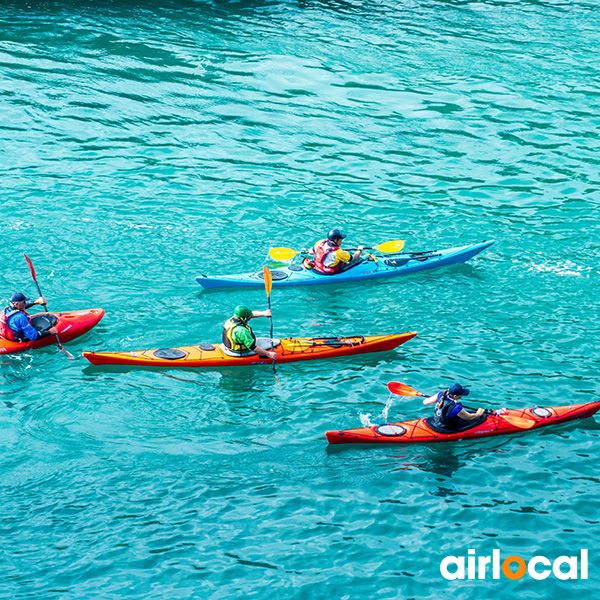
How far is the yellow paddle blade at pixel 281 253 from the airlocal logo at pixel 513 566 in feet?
30.5

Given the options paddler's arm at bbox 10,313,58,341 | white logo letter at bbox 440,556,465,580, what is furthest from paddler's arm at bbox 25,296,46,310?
white logo letter at bbox 440,556,465,580

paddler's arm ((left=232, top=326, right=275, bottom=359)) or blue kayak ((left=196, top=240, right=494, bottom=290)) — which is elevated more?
blue kayak ((left=196, top=240, right=494, bottom=290))

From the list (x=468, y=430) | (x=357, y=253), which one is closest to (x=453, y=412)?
(x=468, y=430)

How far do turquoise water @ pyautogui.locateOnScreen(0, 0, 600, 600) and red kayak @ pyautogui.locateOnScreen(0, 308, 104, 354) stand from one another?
32cm

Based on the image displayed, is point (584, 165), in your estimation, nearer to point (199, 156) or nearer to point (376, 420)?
point (199, 156)

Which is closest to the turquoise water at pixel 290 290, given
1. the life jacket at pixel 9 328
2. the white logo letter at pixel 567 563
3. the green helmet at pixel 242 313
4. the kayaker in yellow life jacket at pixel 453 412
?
the white logo letter at pixel 567 563

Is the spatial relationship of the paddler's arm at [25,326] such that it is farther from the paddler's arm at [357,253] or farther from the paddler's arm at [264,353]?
the paddler's arm at [357,253]

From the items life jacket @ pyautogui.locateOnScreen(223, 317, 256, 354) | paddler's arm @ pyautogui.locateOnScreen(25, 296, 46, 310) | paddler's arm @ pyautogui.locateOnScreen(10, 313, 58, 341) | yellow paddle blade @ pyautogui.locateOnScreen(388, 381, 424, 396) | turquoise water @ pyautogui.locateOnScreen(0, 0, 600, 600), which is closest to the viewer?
turquoise water @ pyautogui.locateOnScreen(0, 0, 600, 600)

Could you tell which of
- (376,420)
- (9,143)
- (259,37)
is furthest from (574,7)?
(376,420)

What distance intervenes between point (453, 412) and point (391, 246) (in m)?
6.72

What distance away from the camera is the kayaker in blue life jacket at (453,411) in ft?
41.7

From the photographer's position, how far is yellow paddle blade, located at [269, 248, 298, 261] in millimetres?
18203

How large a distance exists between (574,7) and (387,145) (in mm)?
18370

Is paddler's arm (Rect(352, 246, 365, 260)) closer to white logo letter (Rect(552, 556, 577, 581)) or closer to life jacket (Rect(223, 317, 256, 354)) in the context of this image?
life jacket (Rect(223, 317, 256, 354))
